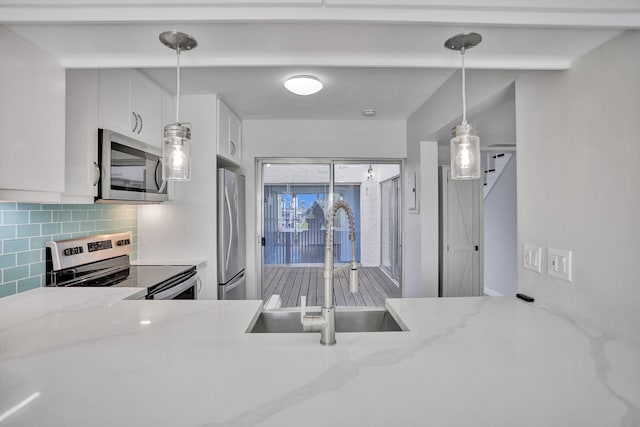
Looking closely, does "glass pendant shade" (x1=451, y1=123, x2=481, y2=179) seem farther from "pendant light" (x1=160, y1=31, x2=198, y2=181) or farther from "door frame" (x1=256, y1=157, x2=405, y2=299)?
"door frame" (x1=256, y1=157, x2=405, y2=299)

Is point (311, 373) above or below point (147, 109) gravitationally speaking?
below

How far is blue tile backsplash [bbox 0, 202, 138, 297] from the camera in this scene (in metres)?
1.70

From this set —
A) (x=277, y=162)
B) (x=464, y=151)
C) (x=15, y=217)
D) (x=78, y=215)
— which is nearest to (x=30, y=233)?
(x=15, y=217)

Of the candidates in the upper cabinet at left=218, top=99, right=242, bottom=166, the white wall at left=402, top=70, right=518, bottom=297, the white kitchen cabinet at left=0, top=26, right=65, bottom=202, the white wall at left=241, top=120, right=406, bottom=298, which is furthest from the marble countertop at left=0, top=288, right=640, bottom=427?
the white wall at left=241, top=120, right=406, bottom=298

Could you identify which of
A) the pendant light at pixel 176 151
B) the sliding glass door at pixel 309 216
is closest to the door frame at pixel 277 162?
the sliding glass door at pixel 309 216

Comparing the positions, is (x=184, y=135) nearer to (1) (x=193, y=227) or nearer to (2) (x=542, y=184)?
(2) (x=542, y=184)

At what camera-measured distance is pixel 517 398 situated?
0.74 m

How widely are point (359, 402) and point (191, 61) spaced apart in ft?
4.19

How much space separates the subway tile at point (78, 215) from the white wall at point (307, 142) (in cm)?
171

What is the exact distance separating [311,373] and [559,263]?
1137 millimetres

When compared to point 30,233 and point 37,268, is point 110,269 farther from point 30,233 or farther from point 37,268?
point 30,233

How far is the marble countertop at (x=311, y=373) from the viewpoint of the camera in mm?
685

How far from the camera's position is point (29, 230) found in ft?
6.03

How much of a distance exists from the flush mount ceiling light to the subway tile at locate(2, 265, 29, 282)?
2.08m
